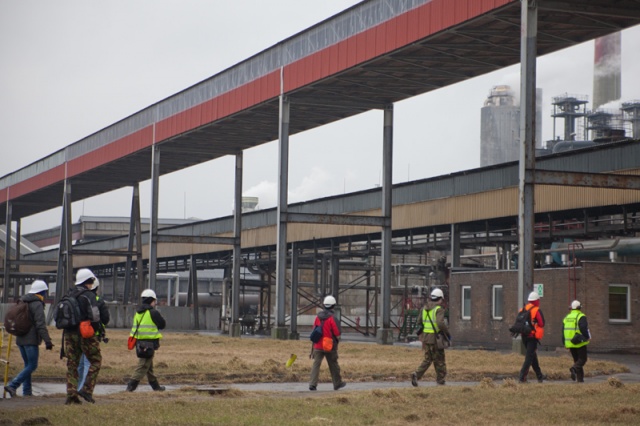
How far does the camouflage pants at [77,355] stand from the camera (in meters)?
14.6

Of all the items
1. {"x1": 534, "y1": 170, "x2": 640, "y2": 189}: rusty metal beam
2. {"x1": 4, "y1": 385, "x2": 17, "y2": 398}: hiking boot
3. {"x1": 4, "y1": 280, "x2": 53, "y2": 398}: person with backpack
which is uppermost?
{"x1": 534, "y1": 170, "x2": 640, "y2": 189}: rusty metal beam

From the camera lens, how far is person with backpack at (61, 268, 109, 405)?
14633 millimetres

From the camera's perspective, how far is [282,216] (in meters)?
41.2

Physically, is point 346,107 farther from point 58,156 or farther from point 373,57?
point 58,156

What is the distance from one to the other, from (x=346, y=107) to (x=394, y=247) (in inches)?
409

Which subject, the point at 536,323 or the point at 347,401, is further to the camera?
the point at 536,323

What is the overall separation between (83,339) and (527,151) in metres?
16.2

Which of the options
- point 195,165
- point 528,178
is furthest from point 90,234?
point 528,178

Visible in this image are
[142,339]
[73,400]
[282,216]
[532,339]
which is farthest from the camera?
[282,216]

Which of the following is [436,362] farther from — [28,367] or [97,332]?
[28,367]

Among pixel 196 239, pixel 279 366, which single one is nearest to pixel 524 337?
pixel 279 366

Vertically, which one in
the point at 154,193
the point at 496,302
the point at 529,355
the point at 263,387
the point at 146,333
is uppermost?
the point at 154,193

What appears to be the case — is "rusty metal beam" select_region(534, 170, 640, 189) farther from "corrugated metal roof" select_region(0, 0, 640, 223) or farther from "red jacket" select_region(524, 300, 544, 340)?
"red jacket" select_region(524, 300, 544, 340)

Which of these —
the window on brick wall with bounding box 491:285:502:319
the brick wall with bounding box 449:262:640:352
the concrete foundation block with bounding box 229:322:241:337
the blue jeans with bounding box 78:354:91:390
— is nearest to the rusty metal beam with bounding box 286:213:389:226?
the brick wall with bounding box 449:262:640:352
